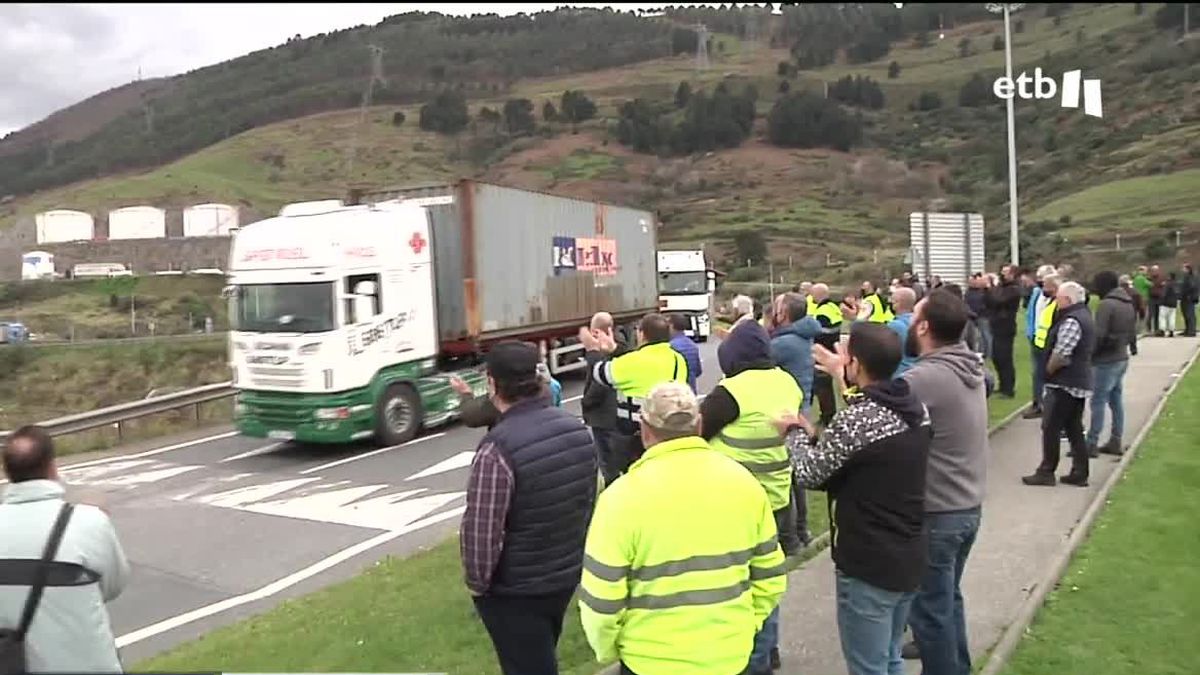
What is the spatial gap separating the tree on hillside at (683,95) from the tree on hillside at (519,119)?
18.1 m

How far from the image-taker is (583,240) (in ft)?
71.6

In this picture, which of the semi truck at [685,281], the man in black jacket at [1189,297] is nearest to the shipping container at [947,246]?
the man in black jacket at [1189,297]

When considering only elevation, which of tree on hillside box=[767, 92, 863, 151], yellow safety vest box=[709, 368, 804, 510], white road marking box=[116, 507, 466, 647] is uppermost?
tree on hillside box=[767, 92, 863, 151]

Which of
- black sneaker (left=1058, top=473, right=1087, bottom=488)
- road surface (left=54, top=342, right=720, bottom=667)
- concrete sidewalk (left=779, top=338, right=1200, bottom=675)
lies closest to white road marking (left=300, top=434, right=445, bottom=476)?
road surface (left=54, top=342, right=720, bottom=667)

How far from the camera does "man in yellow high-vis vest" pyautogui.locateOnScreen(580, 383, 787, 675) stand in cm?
313

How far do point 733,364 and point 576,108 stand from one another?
393 feet

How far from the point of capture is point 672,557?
3143mm

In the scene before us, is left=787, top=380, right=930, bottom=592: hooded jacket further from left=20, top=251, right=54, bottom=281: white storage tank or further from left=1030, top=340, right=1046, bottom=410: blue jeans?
left=20, top=251, right=54, bottom=281: white storage tank

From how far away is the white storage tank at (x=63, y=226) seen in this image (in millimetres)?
63250

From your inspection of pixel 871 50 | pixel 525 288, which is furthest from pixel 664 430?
pixel 871 50

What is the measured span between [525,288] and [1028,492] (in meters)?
11.5

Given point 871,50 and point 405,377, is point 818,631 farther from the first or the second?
point 871,50

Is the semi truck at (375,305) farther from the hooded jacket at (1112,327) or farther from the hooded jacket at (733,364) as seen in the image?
the hooded jacket at (1112,327)

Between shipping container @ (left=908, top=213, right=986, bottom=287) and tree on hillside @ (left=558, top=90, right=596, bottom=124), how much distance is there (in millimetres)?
104127
